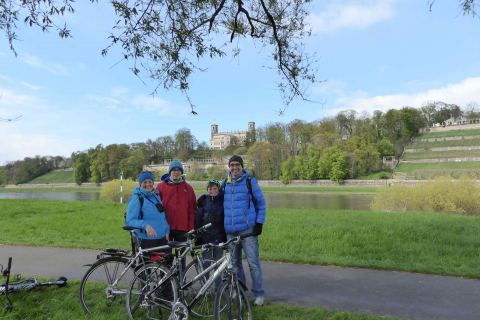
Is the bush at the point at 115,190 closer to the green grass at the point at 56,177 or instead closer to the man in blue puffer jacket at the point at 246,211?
the man in blue puffer jacket at the point at 246,211

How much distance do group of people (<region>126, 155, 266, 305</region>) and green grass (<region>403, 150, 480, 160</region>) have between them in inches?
3821

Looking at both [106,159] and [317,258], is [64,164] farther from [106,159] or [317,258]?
[317,258]

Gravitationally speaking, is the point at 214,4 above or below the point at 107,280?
above

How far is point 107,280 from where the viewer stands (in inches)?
223

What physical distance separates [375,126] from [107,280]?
107269mm

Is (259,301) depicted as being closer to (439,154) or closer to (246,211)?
(246,211)

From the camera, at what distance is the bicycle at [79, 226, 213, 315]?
543 centimetres

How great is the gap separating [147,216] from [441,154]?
104 metres

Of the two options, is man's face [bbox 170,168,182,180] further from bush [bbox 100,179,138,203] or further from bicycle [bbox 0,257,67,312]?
bush [bbox 100,179,138,203]

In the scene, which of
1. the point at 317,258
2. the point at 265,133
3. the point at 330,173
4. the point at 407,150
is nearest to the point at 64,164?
the point at 265,133

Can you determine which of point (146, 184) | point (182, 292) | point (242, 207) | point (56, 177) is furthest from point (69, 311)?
point (56, 177)

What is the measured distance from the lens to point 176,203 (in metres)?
6.19

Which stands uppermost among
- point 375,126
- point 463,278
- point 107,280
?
point 375,126

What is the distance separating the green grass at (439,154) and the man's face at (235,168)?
3823 inches
